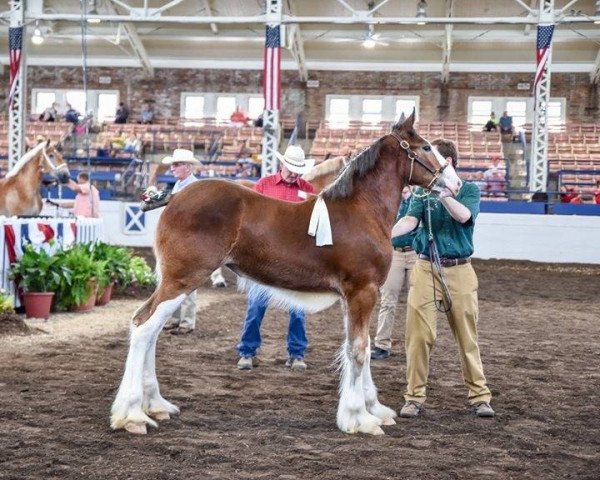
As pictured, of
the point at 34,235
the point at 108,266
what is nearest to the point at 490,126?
the point at 108,266

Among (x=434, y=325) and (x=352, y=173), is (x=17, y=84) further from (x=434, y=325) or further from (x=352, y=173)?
(x=434, y=325)

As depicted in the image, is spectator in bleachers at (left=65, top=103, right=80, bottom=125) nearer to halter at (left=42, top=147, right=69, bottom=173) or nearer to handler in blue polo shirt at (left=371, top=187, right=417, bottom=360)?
halter at (left=42, top=147, right=69, bottom=173)

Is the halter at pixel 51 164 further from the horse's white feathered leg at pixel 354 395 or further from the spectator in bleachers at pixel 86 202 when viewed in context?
the horse's white feathered leg at pixel 354 395

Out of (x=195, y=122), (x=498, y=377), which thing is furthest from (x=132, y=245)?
(x=498, y=377)

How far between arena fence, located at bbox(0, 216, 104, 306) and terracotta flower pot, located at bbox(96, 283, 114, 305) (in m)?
0.84

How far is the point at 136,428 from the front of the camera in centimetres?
573

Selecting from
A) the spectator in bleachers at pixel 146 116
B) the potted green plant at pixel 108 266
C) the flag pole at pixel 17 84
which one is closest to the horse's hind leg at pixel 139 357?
the potted green plant at pixel 108 266

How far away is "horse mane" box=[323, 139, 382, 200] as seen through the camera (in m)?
6.43

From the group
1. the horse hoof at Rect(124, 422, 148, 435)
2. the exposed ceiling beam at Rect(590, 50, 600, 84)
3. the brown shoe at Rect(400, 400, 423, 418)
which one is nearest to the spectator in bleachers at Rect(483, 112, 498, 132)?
the exposed ceiling beam at Rect(590, 50, 600, 84)

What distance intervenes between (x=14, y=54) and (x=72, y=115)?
8160mm

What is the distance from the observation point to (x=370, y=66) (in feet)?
112

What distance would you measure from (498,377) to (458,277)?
1892mm

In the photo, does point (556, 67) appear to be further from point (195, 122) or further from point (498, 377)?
point (498, 377)

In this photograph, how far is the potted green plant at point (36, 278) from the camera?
10.6 metres
